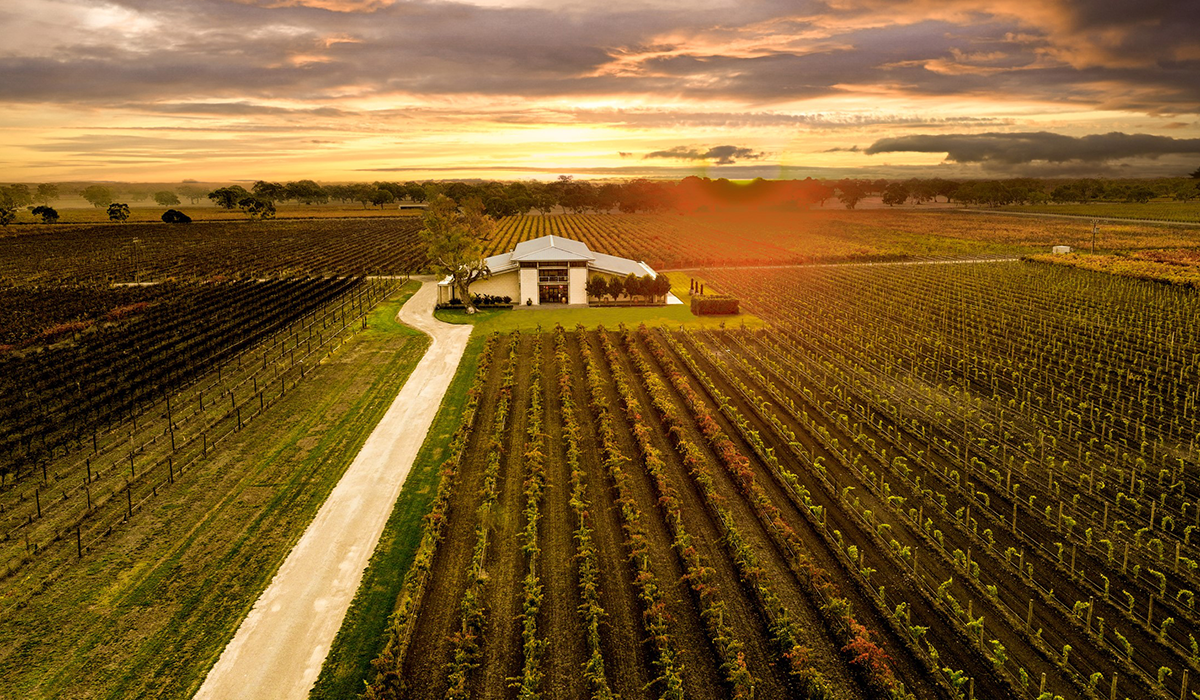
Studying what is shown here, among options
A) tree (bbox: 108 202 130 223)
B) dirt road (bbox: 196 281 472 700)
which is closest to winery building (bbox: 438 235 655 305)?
dirt road (bbox: 196 281 472 700)

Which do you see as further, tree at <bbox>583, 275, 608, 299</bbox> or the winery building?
tree at <bbox>583, 275, 608, 299</bbox>

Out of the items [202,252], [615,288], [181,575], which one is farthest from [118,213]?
[181,575]

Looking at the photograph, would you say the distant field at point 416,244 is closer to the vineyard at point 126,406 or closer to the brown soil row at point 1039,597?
the vineyard at point 126,406

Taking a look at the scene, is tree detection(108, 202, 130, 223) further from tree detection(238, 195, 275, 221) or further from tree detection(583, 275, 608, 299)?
tree detection(583, 275, 608, 299)

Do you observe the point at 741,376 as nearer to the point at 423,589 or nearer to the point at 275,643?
the point at 423,589

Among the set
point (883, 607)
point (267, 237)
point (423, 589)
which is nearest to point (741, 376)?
point (883, 607)

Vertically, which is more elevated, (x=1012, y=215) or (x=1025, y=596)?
(x=1012, y=215)
